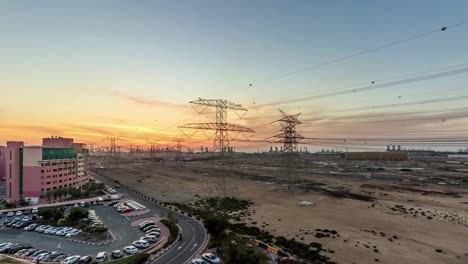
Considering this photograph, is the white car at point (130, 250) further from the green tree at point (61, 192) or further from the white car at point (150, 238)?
the green tree at point (61, 192)

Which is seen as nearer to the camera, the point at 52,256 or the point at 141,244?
the point at 52,256

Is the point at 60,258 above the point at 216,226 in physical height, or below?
below

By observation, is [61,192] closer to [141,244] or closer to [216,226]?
[141,244]

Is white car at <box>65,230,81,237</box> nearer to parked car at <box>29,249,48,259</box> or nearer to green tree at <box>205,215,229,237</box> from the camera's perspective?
parked car at <box>29,249,48,259</box>

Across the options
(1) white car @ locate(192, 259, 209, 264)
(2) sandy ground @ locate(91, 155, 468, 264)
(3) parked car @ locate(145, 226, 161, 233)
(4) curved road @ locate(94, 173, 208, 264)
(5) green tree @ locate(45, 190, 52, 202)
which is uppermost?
(5) green tree @ locate(45, 190, 52, 202)

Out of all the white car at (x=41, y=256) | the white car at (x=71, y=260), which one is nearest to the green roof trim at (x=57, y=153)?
the white car at (x=41, y=256)

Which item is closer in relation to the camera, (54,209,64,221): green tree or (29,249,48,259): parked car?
(29,249,48,259): parked car

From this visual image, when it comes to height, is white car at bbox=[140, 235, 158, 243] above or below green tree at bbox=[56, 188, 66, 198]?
below

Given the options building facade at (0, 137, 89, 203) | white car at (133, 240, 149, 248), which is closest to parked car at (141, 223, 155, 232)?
white car at (133, 240, 149, 248)

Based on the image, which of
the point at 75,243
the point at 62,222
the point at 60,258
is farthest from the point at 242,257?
the point at 62,222
